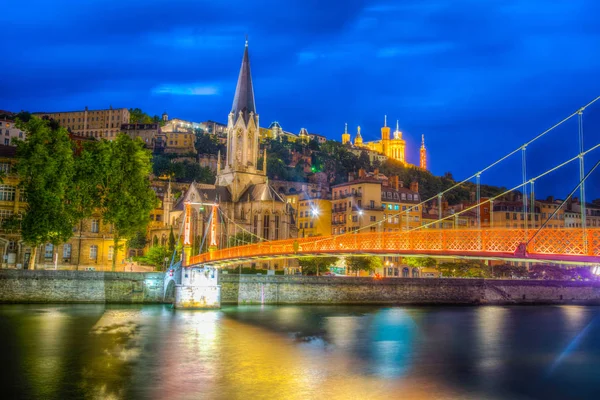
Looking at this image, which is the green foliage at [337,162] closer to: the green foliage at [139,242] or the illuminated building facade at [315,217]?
the illuminated building facade at [315,217]

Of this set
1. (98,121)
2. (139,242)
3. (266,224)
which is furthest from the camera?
(98,121)

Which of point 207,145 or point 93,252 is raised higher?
point 207,145

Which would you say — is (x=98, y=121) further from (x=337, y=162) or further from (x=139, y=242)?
(x=139, y=242)

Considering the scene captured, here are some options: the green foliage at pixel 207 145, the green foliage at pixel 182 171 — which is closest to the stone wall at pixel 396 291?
the green foliage at pixel 182 171

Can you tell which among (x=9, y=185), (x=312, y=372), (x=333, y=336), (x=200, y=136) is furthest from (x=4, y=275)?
(x=200, y=136)

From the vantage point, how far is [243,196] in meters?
82.1

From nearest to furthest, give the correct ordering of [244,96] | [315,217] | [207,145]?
[315,217] → [244,96] → [207,145]

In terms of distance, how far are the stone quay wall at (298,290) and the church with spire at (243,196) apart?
2020 centimetres

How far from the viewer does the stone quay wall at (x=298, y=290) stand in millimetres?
43750

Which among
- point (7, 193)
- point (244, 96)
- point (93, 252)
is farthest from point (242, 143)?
point (7, 193)

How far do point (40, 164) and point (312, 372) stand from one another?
94.5 ft

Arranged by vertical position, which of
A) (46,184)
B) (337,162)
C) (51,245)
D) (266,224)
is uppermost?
(337,162)

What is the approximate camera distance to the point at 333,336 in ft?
112

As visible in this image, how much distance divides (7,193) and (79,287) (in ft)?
43.4
